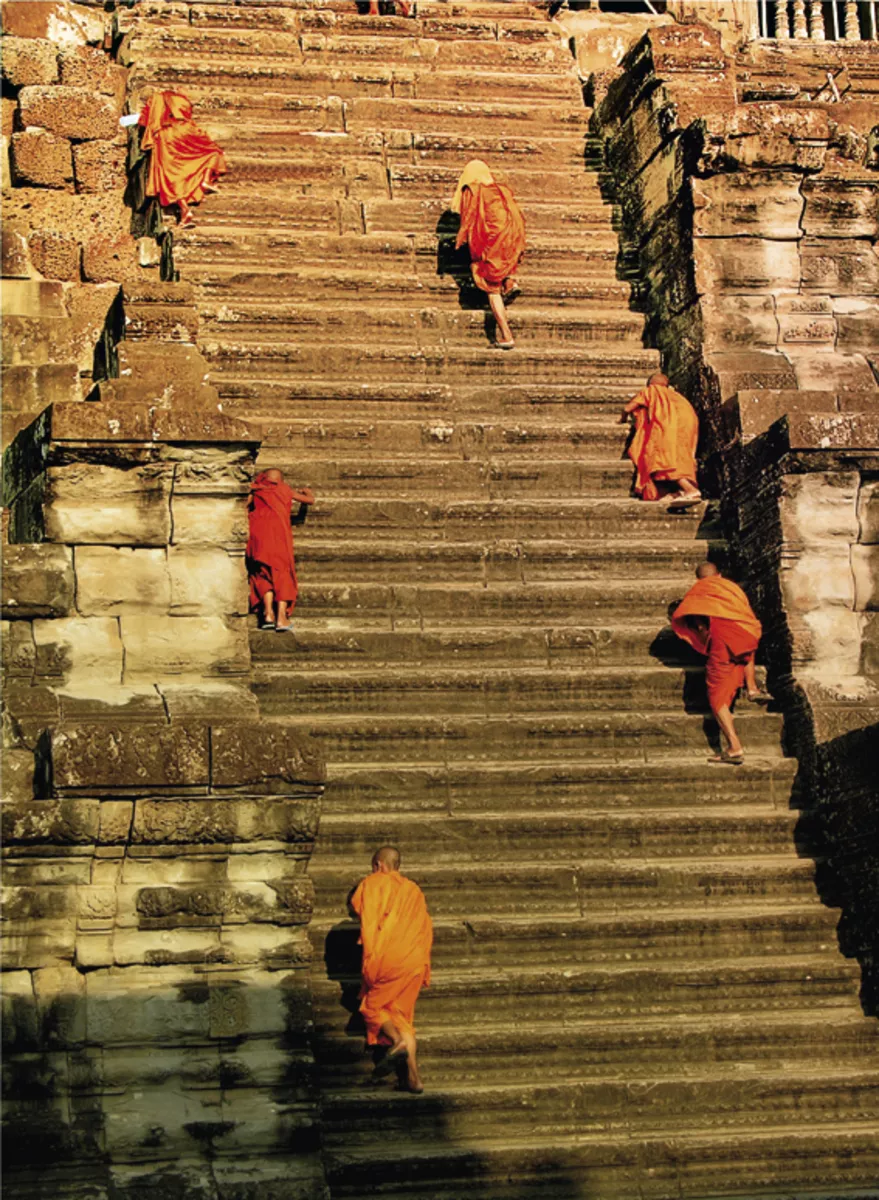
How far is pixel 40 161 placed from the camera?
524 inches

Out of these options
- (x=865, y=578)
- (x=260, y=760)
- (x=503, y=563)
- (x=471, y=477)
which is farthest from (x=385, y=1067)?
(x=471, y=477)

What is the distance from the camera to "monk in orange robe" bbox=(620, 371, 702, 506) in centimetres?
1073

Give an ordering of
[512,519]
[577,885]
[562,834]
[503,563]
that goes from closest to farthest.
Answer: [577,885]
[562,834]
[503,563]
[512,519]

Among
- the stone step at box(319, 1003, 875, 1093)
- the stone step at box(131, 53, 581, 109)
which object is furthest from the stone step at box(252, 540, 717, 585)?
the stone step at box(131, 53, 581, 109)

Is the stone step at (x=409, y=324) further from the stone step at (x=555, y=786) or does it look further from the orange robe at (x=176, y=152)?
the stone step at (x=555, y=786)

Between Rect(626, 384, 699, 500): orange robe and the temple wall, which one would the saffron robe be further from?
Rect(626, 384, 699, 500): orange robe

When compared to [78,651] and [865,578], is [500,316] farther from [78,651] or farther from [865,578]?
[78,651]

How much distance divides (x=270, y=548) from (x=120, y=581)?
1.95 meters

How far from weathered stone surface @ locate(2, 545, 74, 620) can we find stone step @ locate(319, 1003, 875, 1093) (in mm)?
2001

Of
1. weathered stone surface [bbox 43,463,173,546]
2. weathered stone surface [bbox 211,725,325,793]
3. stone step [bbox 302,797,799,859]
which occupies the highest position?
weathered stone surface [bbox 43,463,173,546]

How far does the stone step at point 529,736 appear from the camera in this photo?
892 centimetres

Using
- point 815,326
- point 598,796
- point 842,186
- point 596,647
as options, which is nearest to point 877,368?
point 815,326

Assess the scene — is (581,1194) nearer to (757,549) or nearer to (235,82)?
(757,549)

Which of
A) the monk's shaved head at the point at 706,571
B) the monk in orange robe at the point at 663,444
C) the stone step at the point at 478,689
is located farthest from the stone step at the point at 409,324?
the stone step at the point at 478,689
